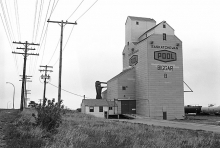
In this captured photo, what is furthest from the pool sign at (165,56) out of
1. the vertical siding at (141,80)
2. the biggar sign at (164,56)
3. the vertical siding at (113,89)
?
the vertical siding at (113,89)

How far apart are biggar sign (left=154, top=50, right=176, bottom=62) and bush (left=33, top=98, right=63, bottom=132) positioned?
153 ft

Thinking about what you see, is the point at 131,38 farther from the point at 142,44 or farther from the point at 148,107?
the point at 148,107

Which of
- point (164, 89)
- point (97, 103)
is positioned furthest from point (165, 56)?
point (97, 103)

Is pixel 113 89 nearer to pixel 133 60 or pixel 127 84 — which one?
pixel 127 84

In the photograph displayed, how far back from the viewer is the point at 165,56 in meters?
59.9

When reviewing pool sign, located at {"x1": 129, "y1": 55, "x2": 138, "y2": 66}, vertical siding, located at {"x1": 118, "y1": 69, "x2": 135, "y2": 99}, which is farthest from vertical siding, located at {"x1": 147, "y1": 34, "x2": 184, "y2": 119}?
vertical siding, located at {"x1": 118, "y1": 69, "x2": 135, "y2": 99}

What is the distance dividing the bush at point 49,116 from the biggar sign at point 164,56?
1838 inches

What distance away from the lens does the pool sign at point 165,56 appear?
194ft

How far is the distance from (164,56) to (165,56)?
0.29 meters

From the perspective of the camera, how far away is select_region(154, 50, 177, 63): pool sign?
59144 millimetres

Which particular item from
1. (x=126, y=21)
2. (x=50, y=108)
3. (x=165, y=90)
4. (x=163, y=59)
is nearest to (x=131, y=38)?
(x=126, y=21)

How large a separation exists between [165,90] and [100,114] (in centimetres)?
1679

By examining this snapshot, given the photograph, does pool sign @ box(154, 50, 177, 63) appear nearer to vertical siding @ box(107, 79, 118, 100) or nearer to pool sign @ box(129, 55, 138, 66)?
pool sign @ box(129, 55, 138, 66)

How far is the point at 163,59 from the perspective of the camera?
59.4 m
